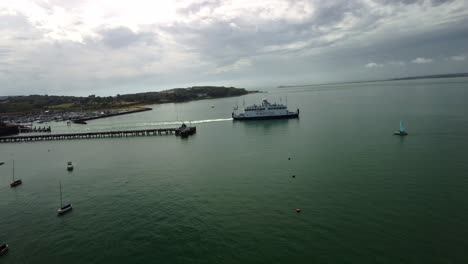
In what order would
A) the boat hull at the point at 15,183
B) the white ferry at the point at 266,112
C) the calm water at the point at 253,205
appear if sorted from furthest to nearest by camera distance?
1. the white ferry at the point at 266,112
2. the boat hull at the point at 15,183
3. the calm water at the point at 253,205

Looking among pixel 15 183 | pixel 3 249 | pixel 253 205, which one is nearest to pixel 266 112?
pixel 253 205

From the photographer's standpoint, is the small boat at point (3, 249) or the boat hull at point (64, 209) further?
the boat hull at point (64, 209)

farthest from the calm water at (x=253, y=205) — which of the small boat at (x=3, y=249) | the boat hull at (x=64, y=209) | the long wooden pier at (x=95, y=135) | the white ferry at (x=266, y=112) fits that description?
the white ferry at (x=266, y=112)

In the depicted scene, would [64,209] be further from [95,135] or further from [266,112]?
[266,112]

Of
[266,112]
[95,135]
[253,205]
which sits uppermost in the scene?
[266,112]

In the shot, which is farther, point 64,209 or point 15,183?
point 15,183

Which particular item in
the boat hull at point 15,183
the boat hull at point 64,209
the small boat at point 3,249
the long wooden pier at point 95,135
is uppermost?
the long wooden pier at point 95,135

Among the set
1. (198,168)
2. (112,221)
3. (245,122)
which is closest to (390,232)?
(112,221)

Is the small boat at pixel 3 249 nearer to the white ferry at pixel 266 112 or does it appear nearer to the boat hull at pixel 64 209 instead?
the boat hull at pixel 64 209
